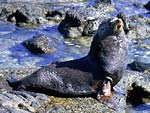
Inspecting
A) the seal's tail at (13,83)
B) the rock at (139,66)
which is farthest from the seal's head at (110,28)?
the rock at (139,66)

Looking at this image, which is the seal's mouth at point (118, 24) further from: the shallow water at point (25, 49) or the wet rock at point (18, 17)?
the wet rock at point (18, 17)

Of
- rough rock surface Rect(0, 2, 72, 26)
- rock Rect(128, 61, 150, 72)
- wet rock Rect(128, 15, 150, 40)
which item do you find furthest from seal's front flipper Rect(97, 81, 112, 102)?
rough rock surface Rect(0, 2, 72, 26)

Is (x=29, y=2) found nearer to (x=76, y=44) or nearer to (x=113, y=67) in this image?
(x=76, y=44)

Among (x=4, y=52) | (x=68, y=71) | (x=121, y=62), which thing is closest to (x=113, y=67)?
(x=121, y=62)

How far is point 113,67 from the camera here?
10758mm

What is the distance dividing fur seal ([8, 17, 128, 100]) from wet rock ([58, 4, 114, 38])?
339 inches

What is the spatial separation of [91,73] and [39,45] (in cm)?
668

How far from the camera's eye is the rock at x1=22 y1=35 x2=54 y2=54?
17109mm

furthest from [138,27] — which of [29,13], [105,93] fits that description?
[105,93]

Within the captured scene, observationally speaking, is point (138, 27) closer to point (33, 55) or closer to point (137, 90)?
point (33, 55)

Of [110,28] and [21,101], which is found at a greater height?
[110,28]

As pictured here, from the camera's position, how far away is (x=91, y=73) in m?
10.8

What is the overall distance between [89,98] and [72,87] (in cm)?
46

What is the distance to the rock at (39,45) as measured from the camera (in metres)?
17.1
